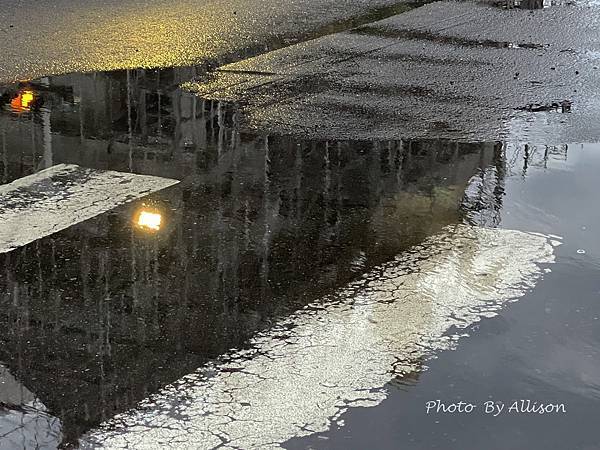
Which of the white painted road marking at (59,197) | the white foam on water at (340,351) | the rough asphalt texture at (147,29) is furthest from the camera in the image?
the rough asphalt texture at (147,29)

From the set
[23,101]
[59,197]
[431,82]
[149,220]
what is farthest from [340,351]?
[431,82]

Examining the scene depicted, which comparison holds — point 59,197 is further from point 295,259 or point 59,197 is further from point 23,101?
point 23,101

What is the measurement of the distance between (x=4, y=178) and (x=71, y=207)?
0.83m

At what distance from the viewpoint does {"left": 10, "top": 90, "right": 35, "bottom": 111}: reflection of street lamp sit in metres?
8.90

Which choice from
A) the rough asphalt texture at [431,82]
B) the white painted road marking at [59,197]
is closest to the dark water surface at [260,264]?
the white painted road marking at [59,197]

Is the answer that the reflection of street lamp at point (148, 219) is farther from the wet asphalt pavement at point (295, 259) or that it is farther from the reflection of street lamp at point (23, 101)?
the reflection of street lamp at point (23, 101)

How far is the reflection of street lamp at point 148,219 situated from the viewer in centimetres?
640

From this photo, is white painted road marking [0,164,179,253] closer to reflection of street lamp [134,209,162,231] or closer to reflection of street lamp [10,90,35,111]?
reflection of street lamp [134,209,162,231]

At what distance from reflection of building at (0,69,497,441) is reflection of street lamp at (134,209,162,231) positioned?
7 centimetres

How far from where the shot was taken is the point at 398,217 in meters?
6.63

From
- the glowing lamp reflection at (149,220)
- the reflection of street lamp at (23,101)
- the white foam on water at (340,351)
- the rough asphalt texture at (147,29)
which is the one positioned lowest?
the white foam on water at (340,351)

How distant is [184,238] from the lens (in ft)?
20.4

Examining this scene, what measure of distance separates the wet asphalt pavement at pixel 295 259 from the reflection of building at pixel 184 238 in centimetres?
2

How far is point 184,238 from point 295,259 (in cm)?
71
